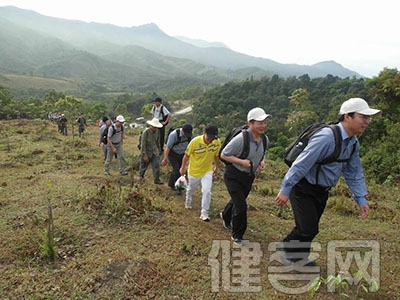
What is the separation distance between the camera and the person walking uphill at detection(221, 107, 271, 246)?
3.99 meters

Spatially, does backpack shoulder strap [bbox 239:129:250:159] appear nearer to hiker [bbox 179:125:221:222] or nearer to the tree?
hiker [bbox 179:125:221:222]

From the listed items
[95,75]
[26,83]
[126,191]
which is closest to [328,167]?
[126,191]

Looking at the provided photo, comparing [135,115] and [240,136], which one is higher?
[240,136]

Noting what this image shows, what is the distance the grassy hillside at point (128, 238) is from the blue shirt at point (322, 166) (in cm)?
120

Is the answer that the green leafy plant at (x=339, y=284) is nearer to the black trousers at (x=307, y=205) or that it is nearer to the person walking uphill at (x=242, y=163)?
the black trousers at (x=307, y=205)

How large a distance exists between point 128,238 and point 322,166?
8.98 feet

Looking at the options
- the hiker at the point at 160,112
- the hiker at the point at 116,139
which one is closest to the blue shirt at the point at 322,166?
the hiker at the point at 160,112

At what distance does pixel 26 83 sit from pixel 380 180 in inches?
4777

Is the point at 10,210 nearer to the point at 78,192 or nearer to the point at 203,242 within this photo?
the point at 78,192

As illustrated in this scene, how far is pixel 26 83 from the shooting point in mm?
109375

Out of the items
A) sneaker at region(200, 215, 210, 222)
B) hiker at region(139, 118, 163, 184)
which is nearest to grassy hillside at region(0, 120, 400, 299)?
sneaker at region(200, 215, 210, 222)

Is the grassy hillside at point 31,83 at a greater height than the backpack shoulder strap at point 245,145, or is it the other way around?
the backpack shoulder strap at point 245,145

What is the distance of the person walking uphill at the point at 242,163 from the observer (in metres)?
3.99

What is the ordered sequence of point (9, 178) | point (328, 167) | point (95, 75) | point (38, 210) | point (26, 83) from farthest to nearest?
point (95, 75) < point (26, 83) < point (9, 178) < point (38, 210) < point (328, 167)
